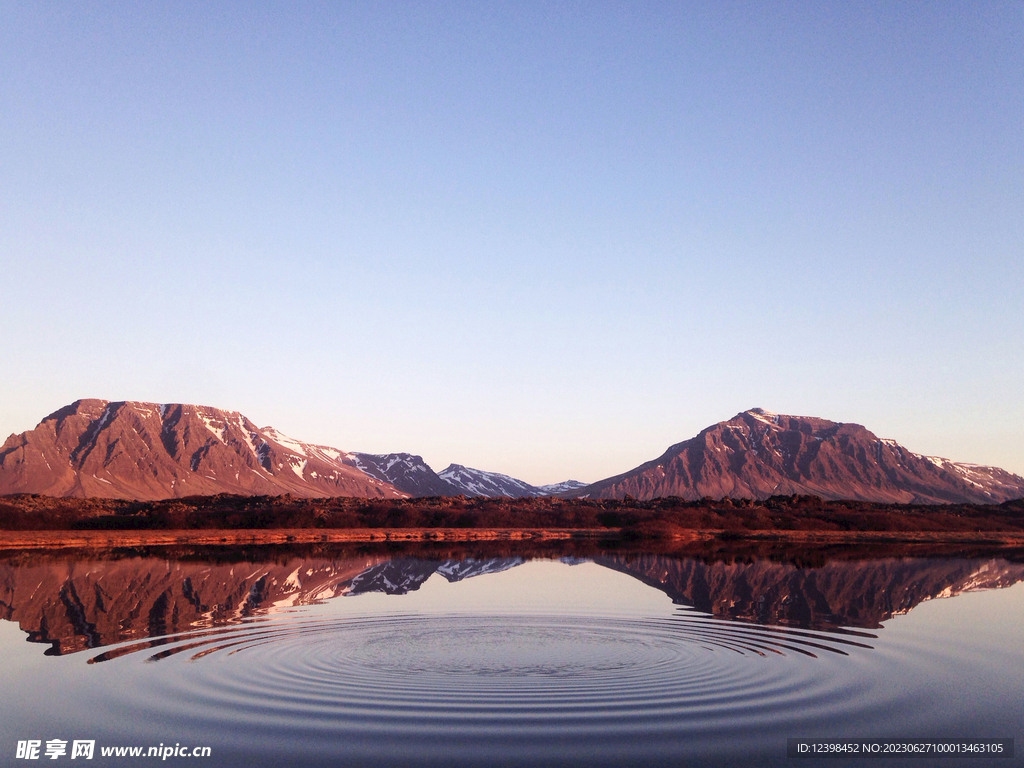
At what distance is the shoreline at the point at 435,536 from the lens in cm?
6147

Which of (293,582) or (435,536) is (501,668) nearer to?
(293,582)

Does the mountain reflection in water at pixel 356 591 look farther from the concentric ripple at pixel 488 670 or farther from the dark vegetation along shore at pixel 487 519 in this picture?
the dark vegetation along shore at pixel 487 519

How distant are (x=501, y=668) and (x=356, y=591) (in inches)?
621

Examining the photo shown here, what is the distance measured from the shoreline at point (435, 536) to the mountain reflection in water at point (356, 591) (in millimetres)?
15029

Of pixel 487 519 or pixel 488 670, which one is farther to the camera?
pixel 487 519

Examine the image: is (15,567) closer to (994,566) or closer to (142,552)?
(142,552)

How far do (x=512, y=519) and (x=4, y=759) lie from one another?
8206 centimetres

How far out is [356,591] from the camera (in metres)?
31.8

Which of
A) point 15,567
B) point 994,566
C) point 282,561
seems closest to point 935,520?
point 994,566

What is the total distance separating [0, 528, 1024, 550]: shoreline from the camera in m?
61.5

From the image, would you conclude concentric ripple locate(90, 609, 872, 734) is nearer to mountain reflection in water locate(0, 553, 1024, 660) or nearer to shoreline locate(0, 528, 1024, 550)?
mountain reflection in water locate(0, 553, 1024, 660)

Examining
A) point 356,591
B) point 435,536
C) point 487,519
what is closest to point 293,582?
point 356,591

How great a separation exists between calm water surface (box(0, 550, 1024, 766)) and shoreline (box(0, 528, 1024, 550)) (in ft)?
94.3

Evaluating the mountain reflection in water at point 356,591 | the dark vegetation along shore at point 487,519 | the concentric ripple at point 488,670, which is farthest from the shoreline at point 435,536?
the concentric ripple at point 488,670
